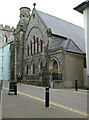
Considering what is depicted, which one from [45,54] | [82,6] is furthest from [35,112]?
[45,54]

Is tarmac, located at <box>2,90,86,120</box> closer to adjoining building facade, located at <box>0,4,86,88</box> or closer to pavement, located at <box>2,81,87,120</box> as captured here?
pavement, located at <box>2,81,87,120</box>

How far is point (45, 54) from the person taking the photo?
2627 centimetres

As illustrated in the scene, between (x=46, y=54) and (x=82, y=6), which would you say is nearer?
(x=82, y=6)

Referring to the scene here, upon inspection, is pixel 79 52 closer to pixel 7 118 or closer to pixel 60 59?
pixel 60 59

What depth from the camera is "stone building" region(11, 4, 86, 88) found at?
22500mm

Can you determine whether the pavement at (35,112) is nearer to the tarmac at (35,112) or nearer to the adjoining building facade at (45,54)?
the tarmac at (35,112)

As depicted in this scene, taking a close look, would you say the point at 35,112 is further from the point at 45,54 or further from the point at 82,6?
the point at 45,54

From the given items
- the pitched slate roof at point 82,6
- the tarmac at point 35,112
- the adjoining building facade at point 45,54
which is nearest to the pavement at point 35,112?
the tarmac at point 35,112

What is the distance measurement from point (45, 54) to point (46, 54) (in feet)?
1.20

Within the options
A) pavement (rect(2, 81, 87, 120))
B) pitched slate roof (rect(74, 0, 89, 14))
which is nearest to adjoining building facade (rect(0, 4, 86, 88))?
pitched slate roof (rect(74, 0, 89, 14))

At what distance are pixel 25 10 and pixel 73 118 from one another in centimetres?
3615

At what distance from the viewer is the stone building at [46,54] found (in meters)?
22.5

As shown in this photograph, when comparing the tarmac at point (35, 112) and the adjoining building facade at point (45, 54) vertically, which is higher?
the adjoining building facade at point (45, 54)

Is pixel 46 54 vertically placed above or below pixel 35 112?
above
